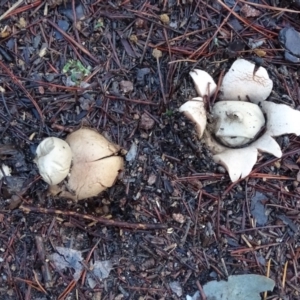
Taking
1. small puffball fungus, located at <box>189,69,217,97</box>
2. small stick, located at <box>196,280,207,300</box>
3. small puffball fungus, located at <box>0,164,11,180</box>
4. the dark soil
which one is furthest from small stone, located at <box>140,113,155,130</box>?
small stick, located at <box>196,280,207,300</box>

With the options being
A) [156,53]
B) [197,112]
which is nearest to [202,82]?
[197,112]

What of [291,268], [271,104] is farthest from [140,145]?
[291,268]

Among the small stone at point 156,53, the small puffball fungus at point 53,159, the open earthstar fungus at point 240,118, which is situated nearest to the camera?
the small puffball fungus at point 53,159

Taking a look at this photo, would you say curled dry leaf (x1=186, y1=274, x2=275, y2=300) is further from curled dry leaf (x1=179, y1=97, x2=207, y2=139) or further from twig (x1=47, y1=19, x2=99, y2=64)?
twig (x1=47, y1=19, x2=99, y2=64)

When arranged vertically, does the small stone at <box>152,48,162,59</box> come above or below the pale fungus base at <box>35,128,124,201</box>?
above

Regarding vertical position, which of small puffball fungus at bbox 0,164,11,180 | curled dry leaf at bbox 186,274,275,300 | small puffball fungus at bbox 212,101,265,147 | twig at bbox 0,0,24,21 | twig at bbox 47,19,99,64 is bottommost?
curled dry leaf at bbox 186,274,275,300

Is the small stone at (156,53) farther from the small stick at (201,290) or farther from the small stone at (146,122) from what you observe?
the small stick at (201,290)

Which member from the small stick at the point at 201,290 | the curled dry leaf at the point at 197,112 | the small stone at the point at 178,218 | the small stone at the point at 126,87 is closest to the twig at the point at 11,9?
the small stone at the point at 126,87
